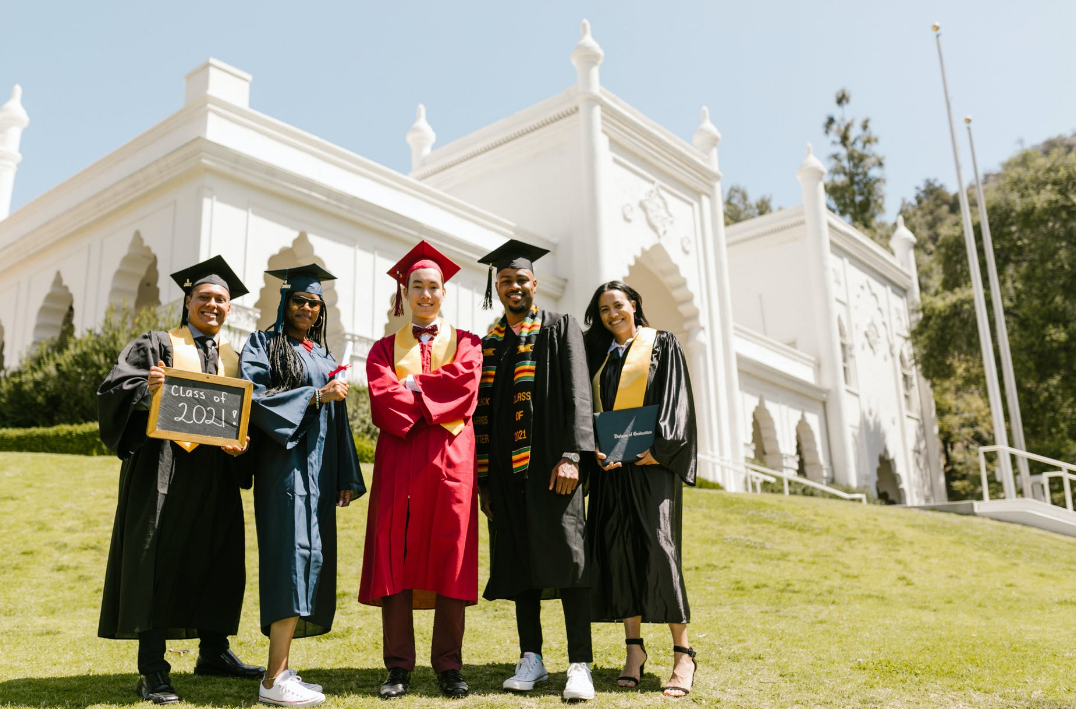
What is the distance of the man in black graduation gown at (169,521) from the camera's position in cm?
417

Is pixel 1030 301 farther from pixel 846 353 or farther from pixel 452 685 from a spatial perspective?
pixel 452 685

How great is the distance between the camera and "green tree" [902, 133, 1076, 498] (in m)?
23.5

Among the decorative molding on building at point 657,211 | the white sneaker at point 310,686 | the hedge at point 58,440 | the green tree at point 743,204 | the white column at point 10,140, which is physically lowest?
the white sneaker at point 310,686

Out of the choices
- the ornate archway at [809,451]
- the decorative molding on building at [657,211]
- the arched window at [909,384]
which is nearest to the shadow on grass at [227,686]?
the decorative molding on building at [657,211]

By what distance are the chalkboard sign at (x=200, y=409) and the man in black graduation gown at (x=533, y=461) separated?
122cm

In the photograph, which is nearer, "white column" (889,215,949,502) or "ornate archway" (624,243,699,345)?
"ornate archway" (624,243,699,345)

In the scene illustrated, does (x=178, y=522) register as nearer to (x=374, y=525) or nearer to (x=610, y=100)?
(x=374, y=525)

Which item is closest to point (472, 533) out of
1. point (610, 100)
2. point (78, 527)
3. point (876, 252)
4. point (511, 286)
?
point (511, 286)

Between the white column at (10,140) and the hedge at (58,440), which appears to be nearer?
the hedge at (58,440)

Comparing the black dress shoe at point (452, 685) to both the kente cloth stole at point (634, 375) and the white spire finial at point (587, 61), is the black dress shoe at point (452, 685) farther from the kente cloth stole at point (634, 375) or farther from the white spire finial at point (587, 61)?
the white spire finial at point (587, 61)

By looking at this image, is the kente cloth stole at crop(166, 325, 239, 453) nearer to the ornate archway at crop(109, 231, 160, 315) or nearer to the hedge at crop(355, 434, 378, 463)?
the hedge at crop(355, 434, 378, 463)

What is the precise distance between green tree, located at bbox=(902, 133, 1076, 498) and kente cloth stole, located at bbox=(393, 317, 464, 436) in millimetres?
22378

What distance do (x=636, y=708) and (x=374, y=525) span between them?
144 cm

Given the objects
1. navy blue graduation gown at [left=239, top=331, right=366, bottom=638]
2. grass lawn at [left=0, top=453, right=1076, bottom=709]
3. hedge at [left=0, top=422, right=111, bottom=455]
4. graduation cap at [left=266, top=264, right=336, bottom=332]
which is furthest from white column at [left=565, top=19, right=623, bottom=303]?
navy blue graduation gown at [left=239, top=331, right=366, bottom=638]
